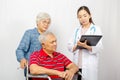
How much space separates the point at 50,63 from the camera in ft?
8.04

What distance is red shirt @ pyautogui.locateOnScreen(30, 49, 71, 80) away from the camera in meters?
2.41

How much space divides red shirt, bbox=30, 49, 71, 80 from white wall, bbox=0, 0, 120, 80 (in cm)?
113

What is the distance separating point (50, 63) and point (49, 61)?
2 centimetres

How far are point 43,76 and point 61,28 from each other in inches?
59.4

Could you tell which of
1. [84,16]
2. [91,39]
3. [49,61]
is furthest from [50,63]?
[84,16]

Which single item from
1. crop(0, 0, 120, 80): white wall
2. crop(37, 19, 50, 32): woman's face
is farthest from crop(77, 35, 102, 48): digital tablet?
crop(0, 0, 120, 80): white wall

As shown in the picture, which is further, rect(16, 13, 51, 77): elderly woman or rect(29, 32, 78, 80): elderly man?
rect(16, 13, 51, 77): elderly woman

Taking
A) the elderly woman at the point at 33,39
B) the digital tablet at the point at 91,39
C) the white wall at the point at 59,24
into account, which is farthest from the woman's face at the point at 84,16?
the white wall at the point at 59,24

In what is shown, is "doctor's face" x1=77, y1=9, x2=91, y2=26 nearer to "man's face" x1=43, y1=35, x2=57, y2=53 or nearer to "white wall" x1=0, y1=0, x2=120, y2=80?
"man's face" x1=43, y1=35, x2=57, y2=53

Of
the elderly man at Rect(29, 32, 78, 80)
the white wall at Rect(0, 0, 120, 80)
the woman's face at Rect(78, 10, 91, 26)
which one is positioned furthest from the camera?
the white wall at Rect(0, 0, 120, 80)

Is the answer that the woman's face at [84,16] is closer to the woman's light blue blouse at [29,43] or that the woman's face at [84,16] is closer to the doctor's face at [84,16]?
the doctor's face at [84,16]
